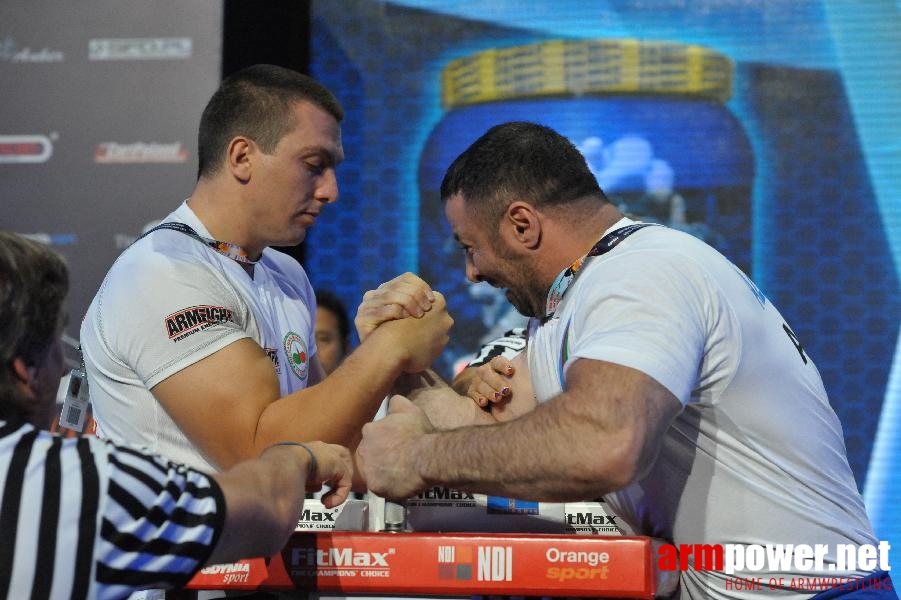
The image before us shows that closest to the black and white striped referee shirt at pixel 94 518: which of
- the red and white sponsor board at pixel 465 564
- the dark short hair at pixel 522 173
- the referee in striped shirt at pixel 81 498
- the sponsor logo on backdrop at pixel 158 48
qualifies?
the referee in striped shirt at pixel 81 498

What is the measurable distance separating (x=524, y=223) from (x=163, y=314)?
2.44 feet

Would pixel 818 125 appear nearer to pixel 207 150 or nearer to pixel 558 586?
pixel 207 150

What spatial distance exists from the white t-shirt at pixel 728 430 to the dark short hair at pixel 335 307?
288 centimetres

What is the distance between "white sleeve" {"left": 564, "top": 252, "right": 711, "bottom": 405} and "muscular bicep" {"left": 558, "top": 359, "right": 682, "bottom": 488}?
0.7 inches

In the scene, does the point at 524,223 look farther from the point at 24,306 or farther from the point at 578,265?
the point at 24,306

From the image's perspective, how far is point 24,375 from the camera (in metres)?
1.35

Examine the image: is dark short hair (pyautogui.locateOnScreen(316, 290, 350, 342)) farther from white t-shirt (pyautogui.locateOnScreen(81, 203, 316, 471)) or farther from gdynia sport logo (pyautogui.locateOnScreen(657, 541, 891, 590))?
gdynia sport logo (pyautogui.locateOnScreen(657, 541, 891, 590))

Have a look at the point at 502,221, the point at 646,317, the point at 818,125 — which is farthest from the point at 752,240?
the point at 646,317

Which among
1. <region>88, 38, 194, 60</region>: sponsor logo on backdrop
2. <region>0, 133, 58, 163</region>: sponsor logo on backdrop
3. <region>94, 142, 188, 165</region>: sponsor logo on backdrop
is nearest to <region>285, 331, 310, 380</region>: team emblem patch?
<region>94, 142, 188, 165</region>: sponsor logo on backdrop

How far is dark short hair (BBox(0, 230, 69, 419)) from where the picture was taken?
1332mm

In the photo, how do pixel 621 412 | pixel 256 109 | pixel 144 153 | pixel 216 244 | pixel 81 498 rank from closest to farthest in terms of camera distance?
1. pixel 81 498
2. pixel 621 412
3. pixel 216 244
4. pixel 256 109
5. pixel 144 153

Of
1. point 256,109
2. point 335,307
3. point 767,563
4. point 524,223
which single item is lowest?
point 335,307

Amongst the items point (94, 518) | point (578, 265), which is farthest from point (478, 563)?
point (578, 265)

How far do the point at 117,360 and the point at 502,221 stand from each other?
83cm
